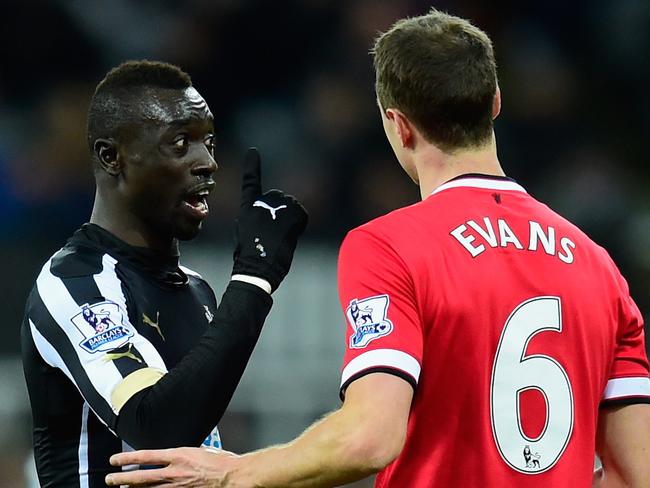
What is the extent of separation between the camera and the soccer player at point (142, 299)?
315cm

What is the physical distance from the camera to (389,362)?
8.91ft

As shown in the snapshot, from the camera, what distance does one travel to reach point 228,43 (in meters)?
10.1

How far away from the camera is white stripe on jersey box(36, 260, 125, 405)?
3174mm

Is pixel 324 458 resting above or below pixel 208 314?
below

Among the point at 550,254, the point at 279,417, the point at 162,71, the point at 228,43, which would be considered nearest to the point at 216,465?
the point at 550,254

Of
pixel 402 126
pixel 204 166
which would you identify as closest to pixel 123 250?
pixel 204 166

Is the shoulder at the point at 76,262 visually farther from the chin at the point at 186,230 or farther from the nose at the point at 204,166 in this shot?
the nose at the point at 204,166

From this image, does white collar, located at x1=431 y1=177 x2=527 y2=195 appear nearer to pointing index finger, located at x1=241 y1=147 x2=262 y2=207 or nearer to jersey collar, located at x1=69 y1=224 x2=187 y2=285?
pointing index finger, located at x1=241 y1=147 x2=262 y2=207

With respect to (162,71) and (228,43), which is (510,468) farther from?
(228,43)

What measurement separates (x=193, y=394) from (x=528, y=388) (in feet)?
2.78

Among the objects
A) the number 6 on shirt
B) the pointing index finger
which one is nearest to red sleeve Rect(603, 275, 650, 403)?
the number 6 on shirt

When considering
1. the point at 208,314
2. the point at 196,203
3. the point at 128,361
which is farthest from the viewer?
the point at 208,314

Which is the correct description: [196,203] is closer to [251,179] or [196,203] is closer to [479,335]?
[251,179]

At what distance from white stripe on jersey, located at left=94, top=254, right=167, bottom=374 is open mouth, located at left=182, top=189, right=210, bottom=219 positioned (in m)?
0.29
